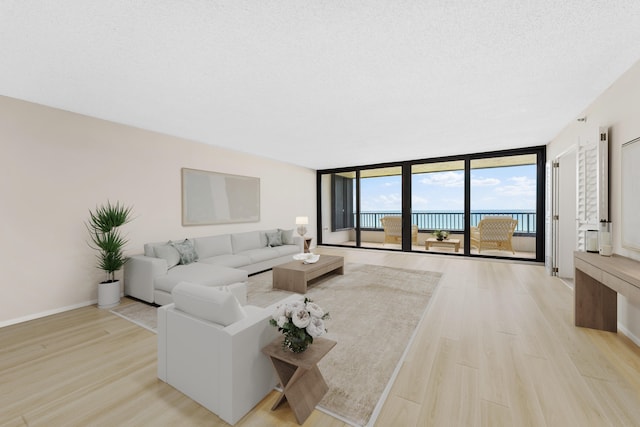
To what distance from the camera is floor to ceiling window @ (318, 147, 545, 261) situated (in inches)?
232

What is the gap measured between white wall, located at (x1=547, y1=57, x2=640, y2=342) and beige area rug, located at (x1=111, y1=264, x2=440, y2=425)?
175cm

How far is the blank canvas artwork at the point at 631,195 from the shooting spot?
2.17m

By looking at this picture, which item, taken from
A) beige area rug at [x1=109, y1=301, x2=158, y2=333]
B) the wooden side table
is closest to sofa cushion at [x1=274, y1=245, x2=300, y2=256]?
beige area rug at [x1=109, y1=301, x2=158, y2=333]

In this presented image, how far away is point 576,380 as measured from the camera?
1.75 metres

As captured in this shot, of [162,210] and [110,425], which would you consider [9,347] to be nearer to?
[110,425]

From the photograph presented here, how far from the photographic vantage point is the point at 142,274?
10.6 ft

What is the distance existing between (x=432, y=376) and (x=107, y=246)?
3794mm

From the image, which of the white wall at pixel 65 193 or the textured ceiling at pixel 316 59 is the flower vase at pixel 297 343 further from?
the white wall at pixel 65 193

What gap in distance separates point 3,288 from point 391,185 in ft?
28.0

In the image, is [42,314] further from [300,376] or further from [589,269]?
[589,269]

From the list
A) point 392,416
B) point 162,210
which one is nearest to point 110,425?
point 392,416

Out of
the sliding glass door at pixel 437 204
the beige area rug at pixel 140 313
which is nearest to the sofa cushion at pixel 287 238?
the beige area rug at pixel 140 313

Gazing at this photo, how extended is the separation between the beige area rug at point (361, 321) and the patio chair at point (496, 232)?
2.73m

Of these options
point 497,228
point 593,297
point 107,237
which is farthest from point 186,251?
point 497,228
